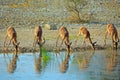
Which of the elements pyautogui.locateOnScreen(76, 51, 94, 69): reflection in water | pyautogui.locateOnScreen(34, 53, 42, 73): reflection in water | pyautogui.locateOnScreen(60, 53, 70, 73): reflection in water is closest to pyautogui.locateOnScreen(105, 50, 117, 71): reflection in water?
pyautogui.locateOnScreen(76, 51, 94, 69): reflection in water

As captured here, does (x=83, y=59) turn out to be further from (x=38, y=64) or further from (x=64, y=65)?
(x=38, y=64)

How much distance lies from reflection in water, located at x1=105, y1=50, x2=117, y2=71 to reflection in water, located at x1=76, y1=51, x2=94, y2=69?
835 millimetres

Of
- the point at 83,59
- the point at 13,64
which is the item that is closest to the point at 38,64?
the point at 13,64

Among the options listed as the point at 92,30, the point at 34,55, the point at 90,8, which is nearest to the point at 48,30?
the point at 92,30

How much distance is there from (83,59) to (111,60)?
4.02ft

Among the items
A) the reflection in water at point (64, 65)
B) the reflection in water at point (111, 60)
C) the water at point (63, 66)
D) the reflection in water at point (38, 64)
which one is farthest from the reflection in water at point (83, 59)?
the reflection in water at point (38, 64)

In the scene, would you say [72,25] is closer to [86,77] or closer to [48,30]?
[48,30]

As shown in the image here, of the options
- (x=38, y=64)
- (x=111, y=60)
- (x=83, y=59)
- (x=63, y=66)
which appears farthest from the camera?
(x=83, y=59)

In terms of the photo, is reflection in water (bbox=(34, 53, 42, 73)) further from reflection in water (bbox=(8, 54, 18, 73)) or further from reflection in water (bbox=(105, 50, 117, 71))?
reflection in water (bbox=(105, 50, 117, 71))

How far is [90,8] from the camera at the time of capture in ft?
143

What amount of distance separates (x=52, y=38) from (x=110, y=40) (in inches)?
130

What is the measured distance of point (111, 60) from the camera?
22797 millimetres

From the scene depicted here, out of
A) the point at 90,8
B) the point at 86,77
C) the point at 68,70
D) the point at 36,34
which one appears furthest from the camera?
the point at 90,8

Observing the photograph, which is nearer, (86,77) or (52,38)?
(86,77)
